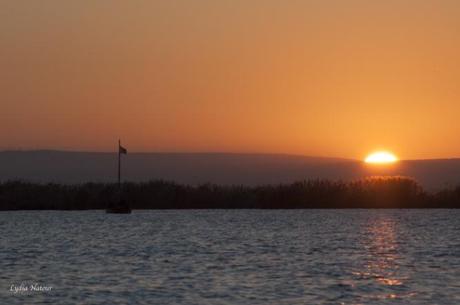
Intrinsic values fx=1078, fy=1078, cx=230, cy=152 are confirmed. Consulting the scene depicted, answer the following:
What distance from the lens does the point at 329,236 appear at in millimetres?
88812

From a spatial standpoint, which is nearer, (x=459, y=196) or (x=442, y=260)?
(x=442, y=260)

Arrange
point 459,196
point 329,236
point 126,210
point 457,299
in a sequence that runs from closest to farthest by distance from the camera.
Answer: point 457,299 < point 329,236 < point 126,210 < point 459,196

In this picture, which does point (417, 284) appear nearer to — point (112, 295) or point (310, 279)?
point (310, 279)

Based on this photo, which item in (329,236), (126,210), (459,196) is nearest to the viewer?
(329,236)

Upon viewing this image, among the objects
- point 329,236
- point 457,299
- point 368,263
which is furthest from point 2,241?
point 457,299

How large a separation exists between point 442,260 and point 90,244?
26.7 meters

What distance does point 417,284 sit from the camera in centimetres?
4519

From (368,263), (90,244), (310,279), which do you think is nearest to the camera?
(310,279)

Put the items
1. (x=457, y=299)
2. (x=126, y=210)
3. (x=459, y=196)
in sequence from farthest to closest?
(x=459, y=196) → (x=126, y=210) → (x=457, y=299)

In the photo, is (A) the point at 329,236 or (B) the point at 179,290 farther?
(A) the point at 329,236

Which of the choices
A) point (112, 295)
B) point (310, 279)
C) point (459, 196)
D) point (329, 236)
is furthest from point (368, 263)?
point (459, 196)

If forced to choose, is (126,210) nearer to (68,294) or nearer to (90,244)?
(90,244)

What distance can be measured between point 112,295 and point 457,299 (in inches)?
505
